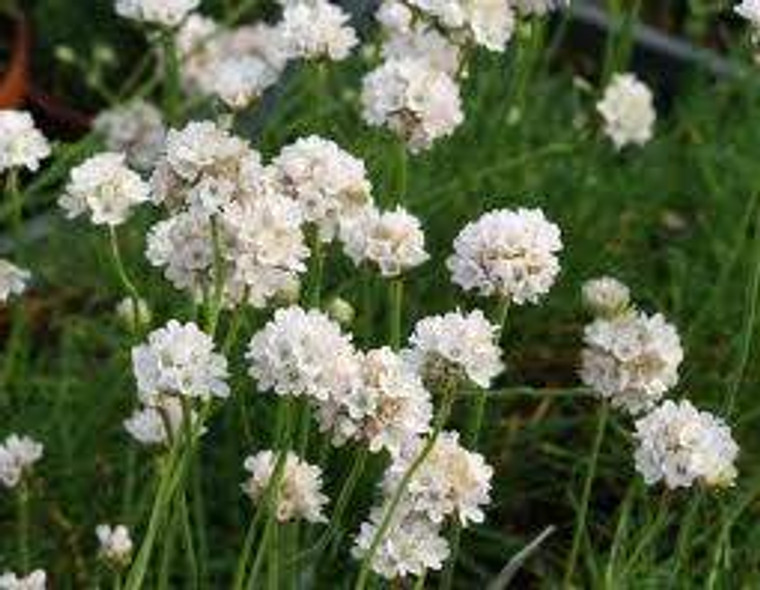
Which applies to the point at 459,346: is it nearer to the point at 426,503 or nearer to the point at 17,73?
the point at 426,503

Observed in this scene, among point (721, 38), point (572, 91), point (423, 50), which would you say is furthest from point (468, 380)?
point (721, 38)

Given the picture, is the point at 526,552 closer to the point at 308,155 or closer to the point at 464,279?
the point at 464,279

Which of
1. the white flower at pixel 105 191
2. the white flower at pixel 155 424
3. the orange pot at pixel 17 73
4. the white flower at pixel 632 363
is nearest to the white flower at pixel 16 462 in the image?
the white flower at pixel 155 424

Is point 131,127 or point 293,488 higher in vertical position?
point 131,127

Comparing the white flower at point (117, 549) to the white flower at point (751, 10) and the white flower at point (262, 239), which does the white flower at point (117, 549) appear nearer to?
the white flower at point (262, 239)

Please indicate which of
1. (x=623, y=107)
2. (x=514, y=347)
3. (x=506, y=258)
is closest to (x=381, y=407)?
(x=506, y=258)

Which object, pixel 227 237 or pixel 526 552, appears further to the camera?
pixel 526 552

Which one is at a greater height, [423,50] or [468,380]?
[423,50]

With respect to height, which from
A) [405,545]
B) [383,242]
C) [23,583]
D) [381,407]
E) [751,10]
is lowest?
[23,583]

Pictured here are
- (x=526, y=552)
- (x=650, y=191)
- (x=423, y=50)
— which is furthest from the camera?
(x=650, y=191)
